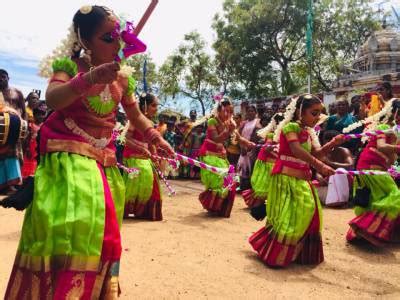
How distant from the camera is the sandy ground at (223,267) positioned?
148 inches

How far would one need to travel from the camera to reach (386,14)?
105ft

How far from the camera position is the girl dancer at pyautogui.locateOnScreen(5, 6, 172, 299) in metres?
2.22

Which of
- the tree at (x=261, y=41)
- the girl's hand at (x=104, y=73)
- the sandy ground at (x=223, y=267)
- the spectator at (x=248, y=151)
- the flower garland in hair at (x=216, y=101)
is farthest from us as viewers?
the tree at (x=261, y=41)

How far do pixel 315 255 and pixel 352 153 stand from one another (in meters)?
4.65

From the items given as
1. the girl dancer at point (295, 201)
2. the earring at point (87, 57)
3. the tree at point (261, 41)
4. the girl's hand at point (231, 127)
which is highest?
the tree at point (261, 41)

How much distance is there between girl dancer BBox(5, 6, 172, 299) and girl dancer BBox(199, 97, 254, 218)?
431 centimetres

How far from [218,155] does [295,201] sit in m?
2.62

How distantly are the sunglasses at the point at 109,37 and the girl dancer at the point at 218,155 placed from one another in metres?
4.49

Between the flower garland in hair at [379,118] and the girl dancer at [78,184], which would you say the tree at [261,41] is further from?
the girl dancer at [78,184]

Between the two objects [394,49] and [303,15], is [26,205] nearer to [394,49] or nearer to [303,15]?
[303,15]

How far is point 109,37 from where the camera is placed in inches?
97.7

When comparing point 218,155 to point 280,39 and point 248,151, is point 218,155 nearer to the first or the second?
point 248,151

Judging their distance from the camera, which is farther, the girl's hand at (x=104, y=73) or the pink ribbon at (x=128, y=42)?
the pink ribbon at (x=128, y=42)

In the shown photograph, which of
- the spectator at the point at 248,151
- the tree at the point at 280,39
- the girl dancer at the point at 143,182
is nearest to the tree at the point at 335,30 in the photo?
the tree at the point at 280,39
